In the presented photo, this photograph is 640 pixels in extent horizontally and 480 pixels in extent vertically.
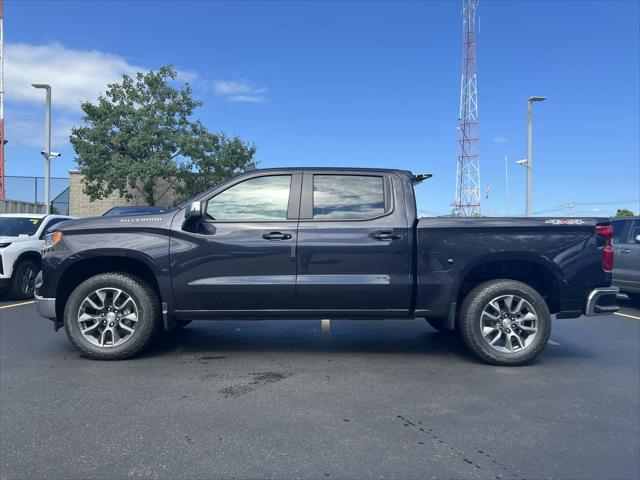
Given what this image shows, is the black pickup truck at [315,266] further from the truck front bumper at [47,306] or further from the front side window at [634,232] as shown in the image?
the front side window at [634,232]

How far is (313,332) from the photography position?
257 inches

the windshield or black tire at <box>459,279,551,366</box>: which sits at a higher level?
the windshield

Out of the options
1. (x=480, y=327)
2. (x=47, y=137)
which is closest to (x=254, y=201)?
(x=480, y=327)

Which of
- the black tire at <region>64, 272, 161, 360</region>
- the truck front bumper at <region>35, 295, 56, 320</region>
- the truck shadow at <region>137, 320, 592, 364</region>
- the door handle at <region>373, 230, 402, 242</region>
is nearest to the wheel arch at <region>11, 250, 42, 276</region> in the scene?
the truck shadow at <region>137, 320, 592, 364</region>

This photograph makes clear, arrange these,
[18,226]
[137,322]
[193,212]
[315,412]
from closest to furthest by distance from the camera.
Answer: [315,412], [193,212], [137,322], [18,226]

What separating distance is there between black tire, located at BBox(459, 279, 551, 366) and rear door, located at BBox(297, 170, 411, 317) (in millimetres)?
674

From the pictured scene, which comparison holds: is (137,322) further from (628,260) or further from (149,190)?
(149,190)

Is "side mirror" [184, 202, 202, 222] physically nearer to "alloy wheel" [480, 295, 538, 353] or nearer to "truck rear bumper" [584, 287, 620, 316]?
"alloy wheel" [480, 295, 538, 353]

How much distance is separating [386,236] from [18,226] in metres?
8.21

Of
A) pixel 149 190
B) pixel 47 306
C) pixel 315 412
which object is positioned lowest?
pixel 315 412

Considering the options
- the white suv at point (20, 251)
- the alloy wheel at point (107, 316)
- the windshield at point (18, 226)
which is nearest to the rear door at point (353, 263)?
the alloy wheel at point (107, 316)

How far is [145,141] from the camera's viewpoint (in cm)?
2278

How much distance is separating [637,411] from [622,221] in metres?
6.59

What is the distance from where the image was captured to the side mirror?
475 cm
